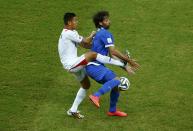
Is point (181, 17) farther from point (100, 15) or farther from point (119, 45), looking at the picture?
point (100, 15)

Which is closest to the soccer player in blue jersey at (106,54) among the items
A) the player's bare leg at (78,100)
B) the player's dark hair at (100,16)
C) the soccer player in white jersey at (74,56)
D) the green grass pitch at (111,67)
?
the player's dark hair at (100,16)

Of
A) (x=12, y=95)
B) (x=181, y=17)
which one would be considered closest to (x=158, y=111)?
(x=12, y=95)

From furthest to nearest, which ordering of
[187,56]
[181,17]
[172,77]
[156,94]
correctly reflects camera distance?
[181,17], [187,56], [172,77], [156,94]

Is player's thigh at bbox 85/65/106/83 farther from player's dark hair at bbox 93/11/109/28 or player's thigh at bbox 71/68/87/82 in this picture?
player's dark hair at bbox 93/11/109/28

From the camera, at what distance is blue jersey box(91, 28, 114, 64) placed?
11414 millimetres

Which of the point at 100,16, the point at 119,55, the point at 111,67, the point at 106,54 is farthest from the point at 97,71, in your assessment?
the point at 111,67

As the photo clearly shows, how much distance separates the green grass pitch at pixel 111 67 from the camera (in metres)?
11.8

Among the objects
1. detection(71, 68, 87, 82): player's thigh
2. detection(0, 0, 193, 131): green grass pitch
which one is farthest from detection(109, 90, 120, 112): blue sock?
detection(71, 68, 87, 82): player's thigh

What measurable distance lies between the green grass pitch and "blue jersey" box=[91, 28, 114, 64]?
4.75 ft

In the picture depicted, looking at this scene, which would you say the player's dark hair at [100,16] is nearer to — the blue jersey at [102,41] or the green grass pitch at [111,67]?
the blue jersey at [102,41]

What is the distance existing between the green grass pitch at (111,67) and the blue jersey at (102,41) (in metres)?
1.45

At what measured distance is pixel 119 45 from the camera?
15.6 meters

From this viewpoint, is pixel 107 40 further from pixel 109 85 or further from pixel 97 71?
pixel 109 85

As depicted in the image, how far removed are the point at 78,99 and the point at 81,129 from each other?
2.33 ft
